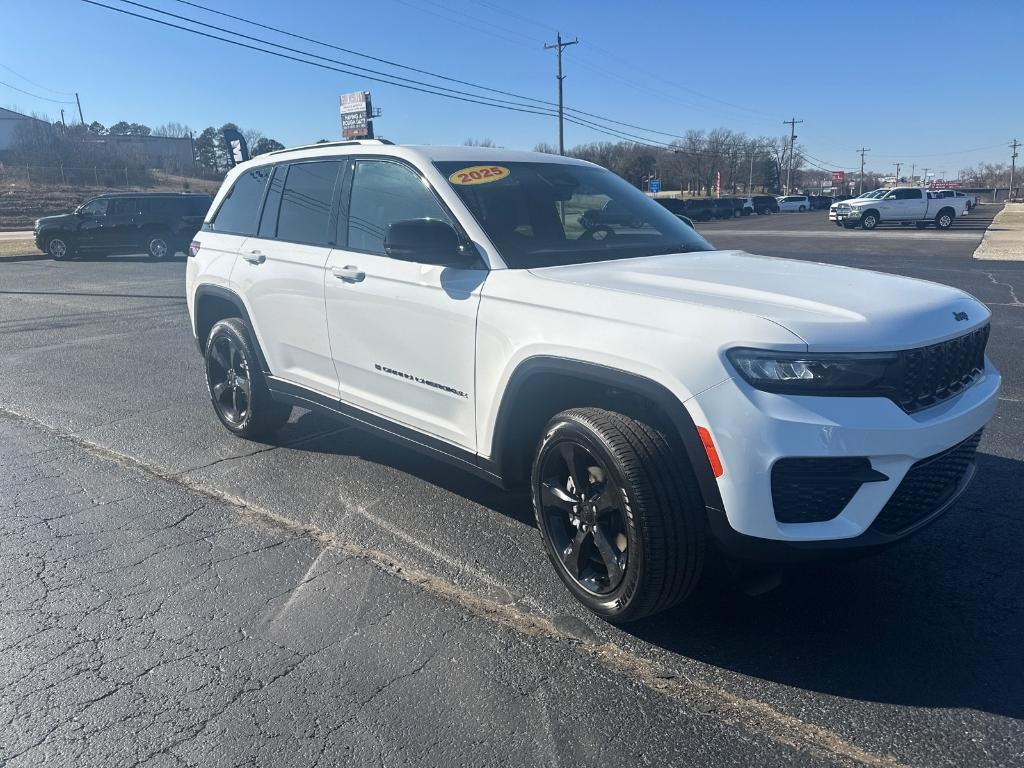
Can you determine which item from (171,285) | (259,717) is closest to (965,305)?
(259,717)

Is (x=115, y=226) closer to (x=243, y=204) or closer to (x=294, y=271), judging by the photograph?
(x=243, y=204)

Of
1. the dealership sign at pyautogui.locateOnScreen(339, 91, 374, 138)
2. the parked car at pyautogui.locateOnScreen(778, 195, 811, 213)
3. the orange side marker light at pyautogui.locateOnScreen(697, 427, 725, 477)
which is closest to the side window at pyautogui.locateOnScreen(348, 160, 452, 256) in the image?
the orange side marker light at pyautogui.locateOnScreen(697, 427, 725, 477)

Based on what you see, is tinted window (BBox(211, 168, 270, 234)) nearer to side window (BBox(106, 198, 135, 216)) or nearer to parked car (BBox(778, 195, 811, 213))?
side window (BBox(106, 198, 135, 216))

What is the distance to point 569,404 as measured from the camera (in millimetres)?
3412

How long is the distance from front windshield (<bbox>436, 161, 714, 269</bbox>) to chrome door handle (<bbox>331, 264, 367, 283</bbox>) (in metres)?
0.68

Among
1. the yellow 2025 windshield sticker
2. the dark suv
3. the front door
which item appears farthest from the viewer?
the dark suv

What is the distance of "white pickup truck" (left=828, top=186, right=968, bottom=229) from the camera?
37250mm

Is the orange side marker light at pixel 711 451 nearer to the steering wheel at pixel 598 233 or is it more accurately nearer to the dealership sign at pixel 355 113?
the steering wheel at pixel 598 233

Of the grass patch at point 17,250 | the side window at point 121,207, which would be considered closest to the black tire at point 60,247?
the side window at point 121,207

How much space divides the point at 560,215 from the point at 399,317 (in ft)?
3.23

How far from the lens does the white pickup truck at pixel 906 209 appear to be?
122ft

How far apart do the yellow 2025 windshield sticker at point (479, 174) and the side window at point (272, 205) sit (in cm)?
156

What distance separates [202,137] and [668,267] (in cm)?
11213

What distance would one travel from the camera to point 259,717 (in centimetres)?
269
